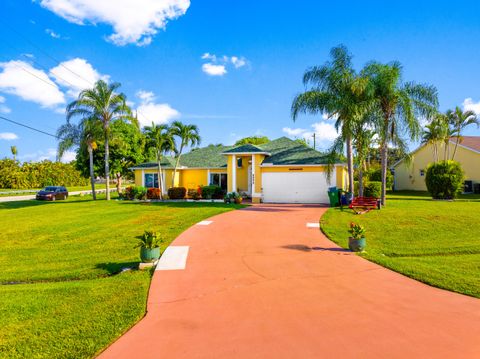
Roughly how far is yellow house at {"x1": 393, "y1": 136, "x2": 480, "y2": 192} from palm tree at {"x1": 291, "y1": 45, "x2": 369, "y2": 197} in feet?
53.8

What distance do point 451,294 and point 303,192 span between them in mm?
17434

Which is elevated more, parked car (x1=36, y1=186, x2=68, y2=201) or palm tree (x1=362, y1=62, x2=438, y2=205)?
palm tree (x1=362, y1=62, x2=438, y2=205)

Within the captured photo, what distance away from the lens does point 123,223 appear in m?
15.7

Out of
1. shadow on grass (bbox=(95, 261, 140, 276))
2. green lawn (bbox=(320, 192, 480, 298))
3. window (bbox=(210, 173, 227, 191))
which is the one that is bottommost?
shadow on grass (bbox=(95, 261, 140, 276))

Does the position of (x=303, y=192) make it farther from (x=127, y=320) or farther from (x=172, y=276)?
(x=127, y=320)

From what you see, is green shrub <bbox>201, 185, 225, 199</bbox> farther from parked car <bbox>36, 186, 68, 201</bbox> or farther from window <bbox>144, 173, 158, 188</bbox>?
parked car <bbox>36, 186, 68, 201</bbox>

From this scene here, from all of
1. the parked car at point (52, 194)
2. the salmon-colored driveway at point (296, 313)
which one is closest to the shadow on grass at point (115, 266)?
the salmon-colored driveway at point (296, 313)

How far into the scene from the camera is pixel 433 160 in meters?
37.3

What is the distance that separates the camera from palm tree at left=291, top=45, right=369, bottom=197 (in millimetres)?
18344

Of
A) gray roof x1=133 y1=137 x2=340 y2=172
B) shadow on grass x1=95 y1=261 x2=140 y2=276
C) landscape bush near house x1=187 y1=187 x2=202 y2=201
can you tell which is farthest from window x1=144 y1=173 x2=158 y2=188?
shadow on grass x1=95 y1=261 x2=140 y2=276

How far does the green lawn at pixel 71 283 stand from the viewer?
473 centimetres

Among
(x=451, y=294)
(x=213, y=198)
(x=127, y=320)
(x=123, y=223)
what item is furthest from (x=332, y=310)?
(x=213, y=198)

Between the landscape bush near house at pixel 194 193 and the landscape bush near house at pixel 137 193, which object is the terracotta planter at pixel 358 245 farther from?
the landscape bush near house at pixel 137 193

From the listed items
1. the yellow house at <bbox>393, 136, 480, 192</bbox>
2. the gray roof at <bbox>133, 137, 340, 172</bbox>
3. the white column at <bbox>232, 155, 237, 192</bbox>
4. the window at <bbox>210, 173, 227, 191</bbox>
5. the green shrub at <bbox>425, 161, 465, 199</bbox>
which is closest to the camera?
the green shrub at <bbox>425, 161, 465, 199</bbox>
